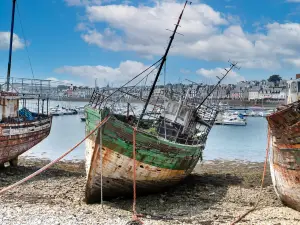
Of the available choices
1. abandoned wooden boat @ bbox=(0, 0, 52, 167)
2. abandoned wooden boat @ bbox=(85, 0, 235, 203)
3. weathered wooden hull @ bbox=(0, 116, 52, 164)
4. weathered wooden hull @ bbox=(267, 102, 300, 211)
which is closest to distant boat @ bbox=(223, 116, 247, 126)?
weathered wooden hull @ bbox=(0, 116, 52, 164)

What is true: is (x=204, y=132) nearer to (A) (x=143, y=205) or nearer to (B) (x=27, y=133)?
(A) (x=143, y=205)

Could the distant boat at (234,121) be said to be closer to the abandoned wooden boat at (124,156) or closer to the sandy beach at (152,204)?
the sandy beach at (152,204)

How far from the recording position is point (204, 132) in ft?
62.2

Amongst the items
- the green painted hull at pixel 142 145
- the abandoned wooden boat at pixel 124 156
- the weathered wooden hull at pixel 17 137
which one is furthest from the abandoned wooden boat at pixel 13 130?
the green painted hull at pixel 142 145

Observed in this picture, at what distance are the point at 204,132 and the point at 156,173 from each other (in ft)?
18.2

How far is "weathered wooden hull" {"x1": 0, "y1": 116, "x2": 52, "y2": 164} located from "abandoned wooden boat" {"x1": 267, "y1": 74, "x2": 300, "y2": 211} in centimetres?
1248

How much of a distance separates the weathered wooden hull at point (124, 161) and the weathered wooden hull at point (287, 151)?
3553 mm

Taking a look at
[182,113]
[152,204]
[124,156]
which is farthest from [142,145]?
[182,113]

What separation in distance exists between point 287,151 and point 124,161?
5.65 m

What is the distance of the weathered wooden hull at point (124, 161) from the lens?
1286 centimetres

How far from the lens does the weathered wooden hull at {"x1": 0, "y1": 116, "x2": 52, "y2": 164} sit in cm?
1847

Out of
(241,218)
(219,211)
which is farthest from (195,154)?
(241,218)

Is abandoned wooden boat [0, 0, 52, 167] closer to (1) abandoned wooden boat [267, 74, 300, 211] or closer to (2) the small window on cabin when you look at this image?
(2) the small window on cabin

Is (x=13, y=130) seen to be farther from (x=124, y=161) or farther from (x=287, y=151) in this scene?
(x=287, y=151)
